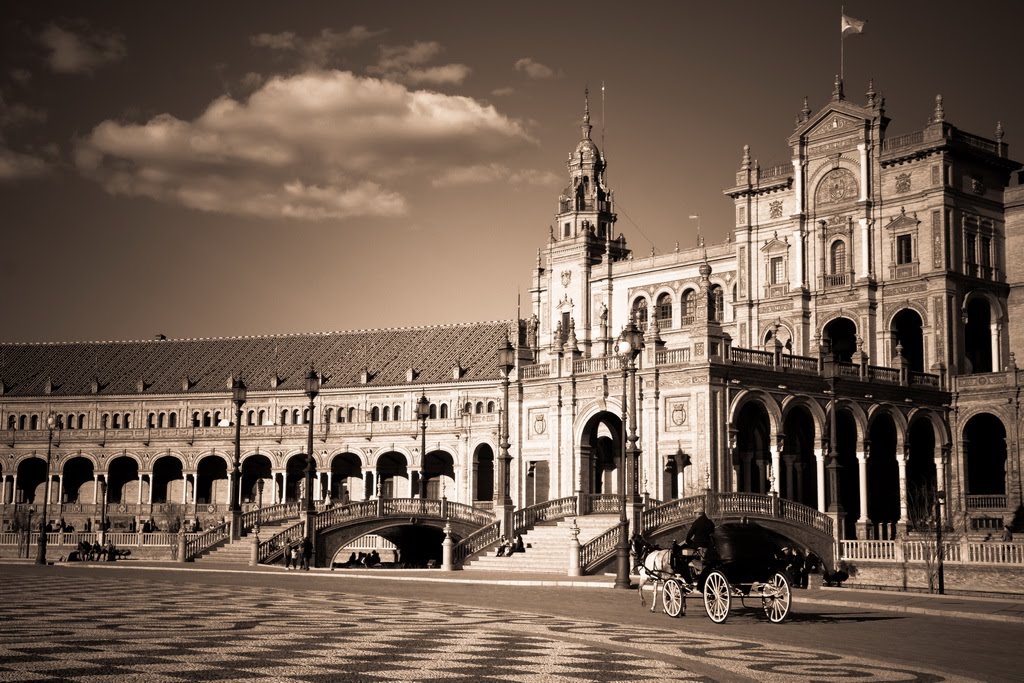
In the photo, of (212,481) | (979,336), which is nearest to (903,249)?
(979,336)

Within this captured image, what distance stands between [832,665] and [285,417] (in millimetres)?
91014

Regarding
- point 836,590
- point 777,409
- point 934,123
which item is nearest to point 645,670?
point 836,590

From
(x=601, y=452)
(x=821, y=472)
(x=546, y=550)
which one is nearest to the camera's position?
(x=546, y=550)

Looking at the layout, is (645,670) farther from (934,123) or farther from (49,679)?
(934,123)

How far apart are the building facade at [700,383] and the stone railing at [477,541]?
4470 mm

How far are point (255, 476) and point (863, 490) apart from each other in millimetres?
59405

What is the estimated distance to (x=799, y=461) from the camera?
59625mm

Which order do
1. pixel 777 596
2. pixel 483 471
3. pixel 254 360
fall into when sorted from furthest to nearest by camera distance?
pixel 254 360 → pixel 483 471 → pixel 777 596

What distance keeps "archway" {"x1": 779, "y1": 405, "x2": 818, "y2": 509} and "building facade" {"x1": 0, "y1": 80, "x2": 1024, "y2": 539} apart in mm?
108

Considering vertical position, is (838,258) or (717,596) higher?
(838,258)

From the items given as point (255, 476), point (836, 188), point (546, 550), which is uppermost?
point (836, 188)

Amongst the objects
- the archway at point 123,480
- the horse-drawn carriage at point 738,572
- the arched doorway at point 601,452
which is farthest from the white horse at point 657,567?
the archway at point 123,480

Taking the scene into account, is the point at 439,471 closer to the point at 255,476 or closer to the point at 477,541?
the point at 255,476

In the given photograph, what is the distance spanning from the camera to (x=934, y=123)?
6669 cm
